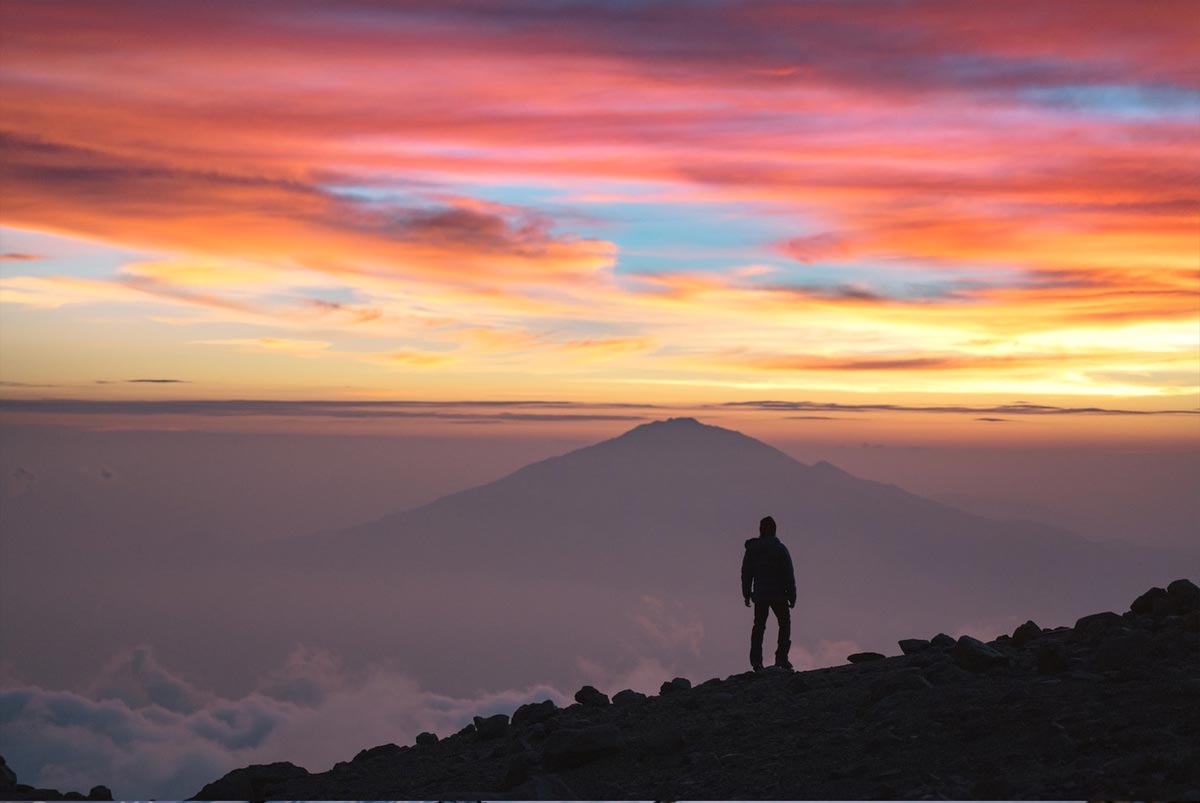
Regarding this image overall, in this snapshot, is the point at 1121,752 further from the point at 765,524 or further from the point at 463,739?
the point at 463,739

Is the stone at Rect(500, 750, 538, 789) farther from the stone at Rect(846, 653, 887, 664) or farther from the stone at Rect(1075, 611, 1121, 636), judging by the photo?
the stone at Rect(1075, 611, 1121, 636)

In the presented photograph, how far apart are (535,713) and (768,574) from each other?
434 centimetres

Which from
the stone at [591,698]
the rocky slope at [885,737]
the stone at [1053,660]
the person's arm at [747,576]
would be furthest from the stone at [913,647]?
the stone at [591,698]

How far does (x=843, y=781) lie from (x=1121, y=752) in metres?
2.71

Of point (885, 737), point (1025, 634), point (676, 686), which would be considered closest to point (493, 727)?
point (676, 686)

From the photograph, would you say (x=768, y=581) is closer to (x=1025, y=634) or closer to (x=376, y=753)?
(x=1025, y=634)

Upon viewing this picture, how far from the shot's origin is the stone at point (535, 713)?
16859mm

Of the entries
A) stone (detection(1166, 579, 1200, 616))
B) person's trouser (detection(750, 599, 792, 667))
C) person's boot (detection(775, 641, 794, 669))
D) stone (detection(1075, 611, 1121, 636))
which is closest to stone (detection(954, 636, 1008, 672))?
stone (detection(1075, 611, 1121, 636))

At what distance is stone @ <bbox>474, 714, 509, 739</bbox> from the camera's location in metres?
16.2

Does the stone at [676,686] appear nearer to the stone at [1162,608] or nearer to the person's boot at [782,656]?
the person's boot at [782,656]

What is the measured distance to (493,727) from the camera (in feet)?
53.5

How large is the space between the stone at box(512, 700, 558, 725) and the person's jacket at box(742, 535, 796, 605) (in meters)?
3.64

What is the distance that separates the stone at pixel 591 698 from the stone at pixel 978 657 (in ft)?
18.9

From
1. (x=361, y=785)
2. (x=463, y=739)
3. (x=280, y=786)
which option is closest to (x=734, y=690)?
(x=463, y=739)
